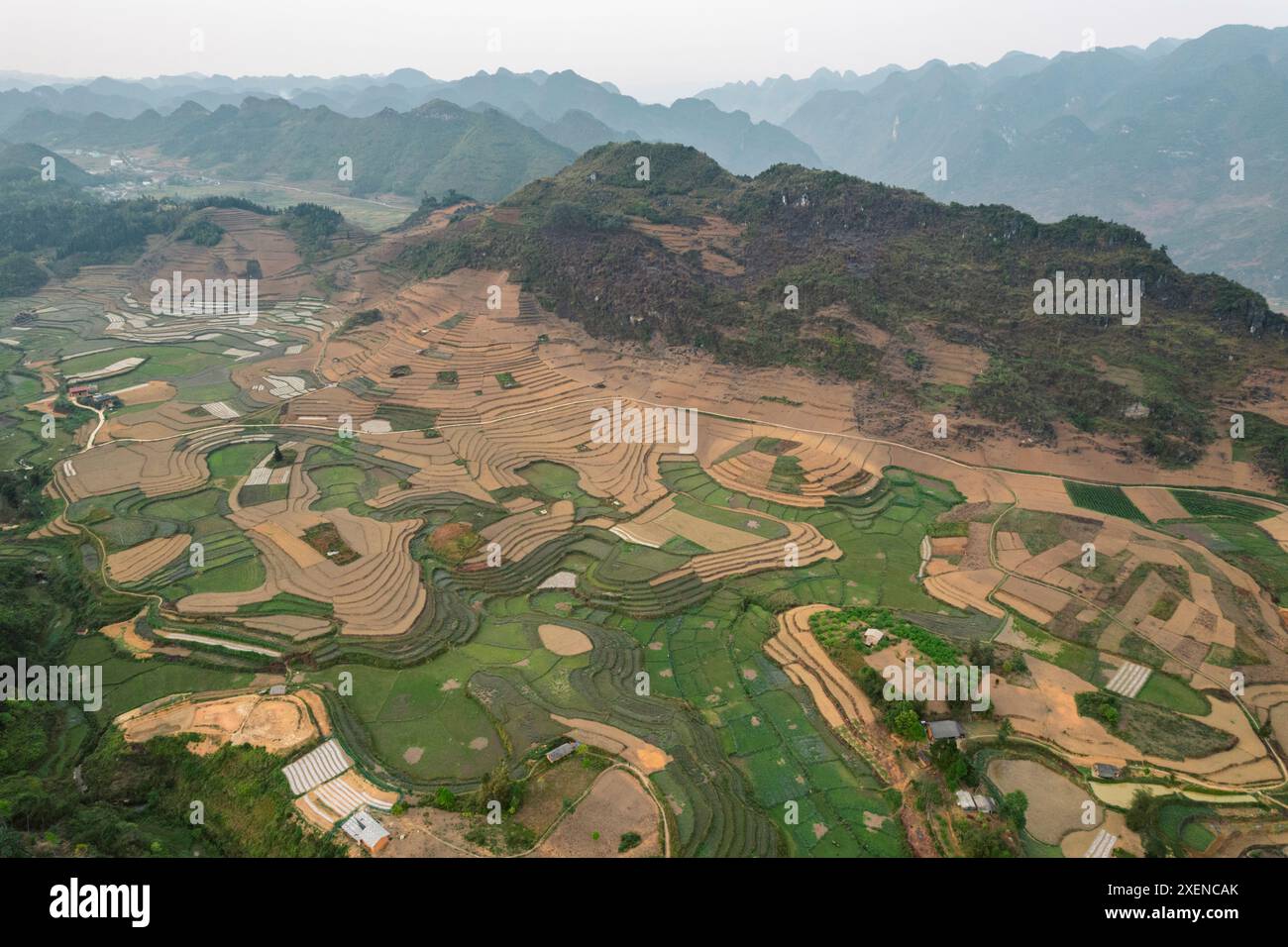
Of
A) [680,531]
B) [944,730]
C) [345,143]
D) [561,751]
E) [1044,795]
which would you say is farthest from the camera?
[345,143]

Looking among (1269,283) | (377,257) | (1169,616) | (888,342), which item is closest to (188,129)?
(377,257)

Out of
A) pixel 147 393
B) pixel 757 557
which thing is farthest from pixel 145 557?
pixel 757 557

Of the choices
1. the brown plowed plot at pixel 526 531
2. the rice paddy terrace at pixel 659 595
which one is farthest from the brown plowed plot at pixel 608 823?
the brown plowed plot at pixel 526 531

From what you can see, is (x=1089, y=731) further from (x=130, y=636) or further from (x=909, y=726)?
(x=130, y=636)

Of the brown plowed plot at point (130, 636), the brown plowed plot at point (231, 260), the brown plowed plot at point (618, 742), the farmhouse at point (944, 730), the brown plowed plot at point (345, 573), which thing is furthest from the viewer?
the brown plowed plot at point (231, 260)

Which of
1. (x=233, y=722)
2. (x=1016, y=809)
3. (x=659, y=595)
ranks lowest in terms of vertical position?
(x=1016, y=809)

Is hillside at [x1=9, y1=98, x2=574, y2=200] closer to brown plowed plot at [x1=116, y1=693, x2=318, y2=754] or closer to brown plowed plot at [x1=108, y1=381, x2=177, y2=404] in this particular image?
brown plowed plot at [x1=108, y1=381, x2=177, y2=404]

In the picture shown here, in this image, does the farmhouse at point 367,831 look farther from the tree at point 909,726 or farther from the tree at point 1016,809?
the tree at point 1016,809
